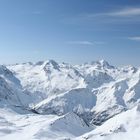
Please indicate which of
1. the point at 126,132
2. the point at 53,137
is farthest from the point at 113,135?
the point at 53,137

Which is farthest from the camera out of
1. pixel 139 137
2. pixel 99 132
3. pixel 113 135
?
pixel 99 132

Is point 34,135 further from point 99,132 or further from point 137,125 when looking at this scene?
point 137,125

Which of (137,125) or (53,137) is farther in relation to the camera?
(53,137)

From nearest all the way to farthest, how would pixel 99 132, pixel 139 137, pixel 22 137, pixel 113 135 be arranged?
1. pixel 139 137
2. pixel 113 135
3. pixel 99 132
4. pixel 22 137

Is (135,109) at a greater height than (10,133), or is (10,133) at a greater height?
(135,109)

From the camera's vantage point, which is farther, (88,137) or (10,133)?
(10,133)

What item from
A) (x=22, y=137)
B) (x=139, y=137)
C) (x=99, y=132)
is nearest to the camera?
(x=139, y=137)

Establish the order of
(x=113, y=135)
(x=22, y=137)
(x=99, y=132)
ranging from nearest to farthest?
(x=113, y=135)
(x=99, y=132)
(x=22, y=137)

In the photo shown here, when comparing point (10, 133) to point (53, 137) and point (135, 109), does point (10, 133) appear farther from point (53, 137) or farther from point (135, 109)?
point (135, 109)

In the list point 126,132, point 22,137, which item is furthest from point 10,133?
point 126,132
